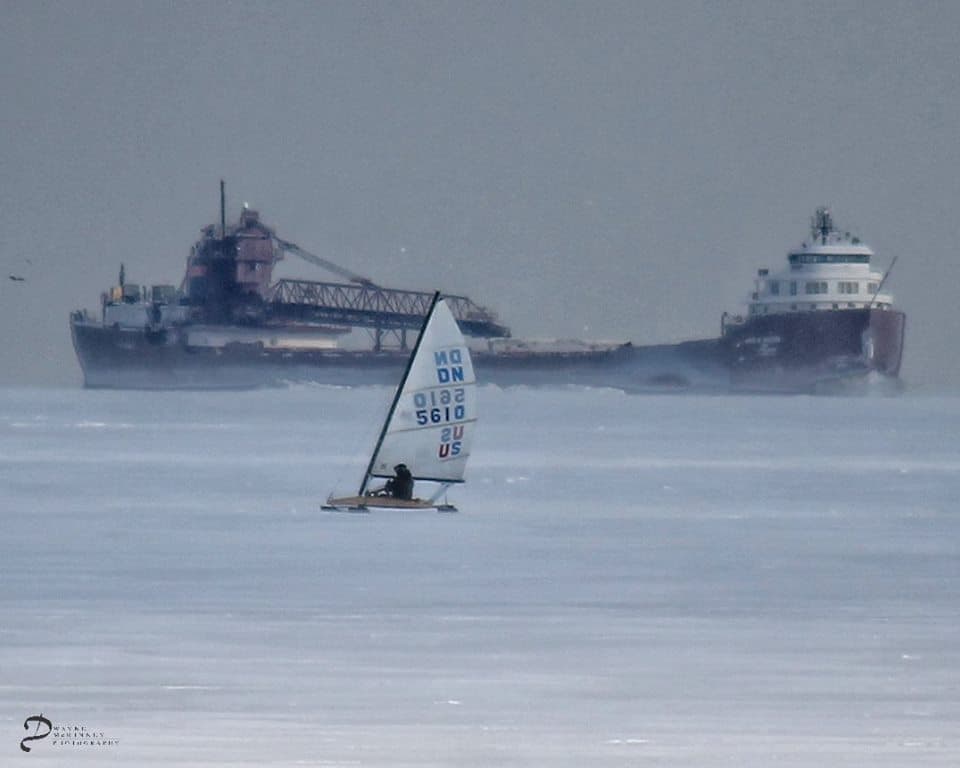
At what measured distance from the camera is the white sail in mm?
30781

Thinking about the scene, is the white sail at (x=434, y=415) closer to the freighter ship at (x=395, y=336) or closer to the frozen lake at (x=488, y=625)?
the frozen lake at (x=488, y=625)

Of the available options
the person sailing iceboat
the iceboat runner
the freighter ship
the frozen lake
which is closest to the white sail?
the iceboat runner

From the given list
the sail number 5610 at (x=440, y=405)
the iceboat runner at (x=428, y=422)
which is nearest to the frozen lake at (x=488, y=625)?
the iceboat runner at (x=428, y=422)

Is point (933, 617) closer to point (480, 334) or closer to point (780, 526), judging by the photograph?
point (780, 526)

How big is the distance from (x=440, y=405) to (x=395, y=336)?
14437 centimetres

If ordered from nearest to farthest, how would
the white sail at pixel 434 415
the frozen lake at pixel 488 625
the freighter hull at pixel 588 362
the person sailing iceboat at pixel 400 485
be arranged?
the frozen lake at pixel 488 625, the person sailing iceboat at pixel 400 485, the white sail at pixel 434 415, the freighter hull at pixel 588 362

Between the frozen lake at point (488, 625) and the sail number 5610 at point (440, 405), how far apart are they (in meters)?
1.40

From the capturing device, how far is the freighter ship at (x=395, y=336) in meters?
144

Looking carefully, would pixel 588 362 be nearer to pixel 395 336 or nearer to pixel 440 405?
pixel 395 336

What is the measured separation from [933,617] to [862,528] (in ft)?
35.9

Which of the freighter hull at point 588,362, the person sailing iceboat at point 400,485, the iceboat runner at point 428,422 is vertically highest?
the iceboat runner at point 428,422

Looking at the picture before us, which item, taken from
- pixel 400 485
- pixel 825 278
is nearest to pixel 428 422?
pixel 400 485

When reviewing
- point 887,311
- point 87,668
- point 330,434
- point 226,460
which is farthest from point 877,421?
point 87,668

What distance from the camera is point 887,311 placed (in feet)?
492
